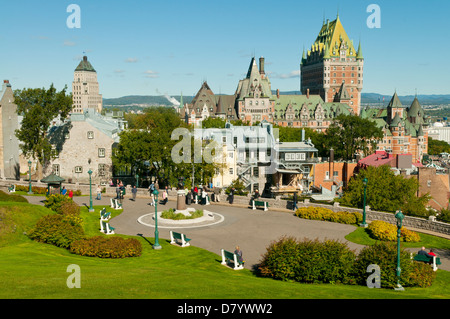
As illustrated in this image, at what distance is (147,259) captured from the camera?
22594mm

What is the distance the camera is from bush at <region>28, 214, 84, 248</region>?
2388 cm

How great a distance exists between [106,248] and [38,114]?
1426 inches

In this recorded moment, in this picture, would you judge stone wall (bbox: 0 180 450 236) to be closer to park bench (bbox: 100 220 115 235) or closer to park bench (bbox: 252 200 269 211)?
park bench (bbox: 252 200 269 211)

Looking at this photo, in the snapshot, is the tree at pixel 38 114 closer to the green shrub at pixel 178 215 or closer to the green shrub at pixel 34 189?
the green shrub at pixel 34 189

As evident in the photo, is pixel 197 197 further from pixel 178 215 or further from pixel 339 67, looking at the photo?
pixel 339 67

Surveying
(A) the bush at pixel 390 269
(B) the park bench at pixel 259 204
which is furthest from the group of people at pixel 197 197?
(A) the bush at pixel 390 269

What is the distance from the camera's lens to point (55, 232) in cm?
2397

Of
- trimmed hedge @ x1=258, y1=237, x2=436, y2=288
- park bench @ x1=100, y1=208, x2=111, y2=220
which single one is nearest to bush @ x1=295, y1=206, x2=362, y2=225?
trimmed hedge @ x1=258, y1=237, x2=436, y2=288

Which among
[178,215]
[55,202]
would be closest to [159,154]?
A: [178,215]

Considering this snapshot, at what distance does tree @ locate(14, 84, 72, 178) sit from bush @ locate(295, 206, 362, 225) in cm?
3437

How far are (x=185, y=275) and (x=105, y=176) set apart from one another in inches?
1586

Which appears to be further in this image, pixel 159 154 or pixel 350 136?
pixel 350 136
